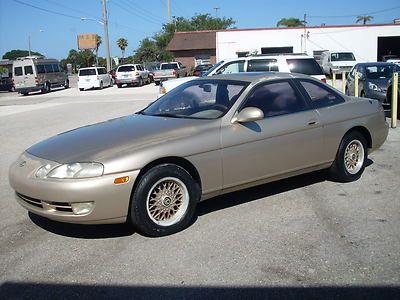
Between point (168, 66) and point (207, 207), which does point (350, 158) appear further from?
point (168, 66)

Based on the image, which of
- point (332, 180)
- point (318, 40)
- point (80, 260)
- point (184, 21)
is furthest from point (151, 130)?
point (184, 21)

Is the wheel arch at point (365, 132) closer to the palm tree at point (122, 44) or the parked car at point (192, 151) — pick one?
the parked car at point (192, 151)

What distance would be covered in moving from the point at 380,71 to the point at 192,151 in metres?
11.9

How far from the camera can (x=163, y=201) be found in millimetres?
4371

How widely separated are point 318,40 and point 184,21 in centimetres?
4039

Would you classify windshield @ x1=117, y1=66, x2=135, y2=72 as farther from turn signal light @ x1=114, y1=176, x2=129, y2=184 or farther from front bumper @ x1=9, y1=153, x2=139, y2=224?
turn signal light @ x1=114, y1=176, x2=129, y2=184

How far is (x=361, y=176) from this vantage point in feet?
20.7

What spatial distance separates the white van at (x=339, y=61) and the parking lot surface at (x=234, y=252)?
2922 cm

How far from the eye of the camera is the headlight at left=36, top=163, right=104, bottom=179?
4035 millimetres

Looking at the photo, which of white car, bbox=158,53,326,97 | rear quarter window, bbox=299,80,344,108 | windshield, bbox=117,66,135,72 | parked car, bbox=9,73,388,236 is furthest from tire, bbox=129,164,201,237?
windshield, bbox=117,66,135,72

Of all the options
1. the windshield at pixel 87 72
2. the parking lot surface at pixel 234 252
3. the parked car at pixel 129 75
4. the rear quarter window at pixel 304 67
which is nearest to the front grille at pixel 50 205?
the parking lot surface at pixel 234 252

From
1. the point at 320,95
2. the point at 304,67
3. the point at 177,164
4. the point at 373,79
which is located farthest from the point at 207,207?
the point at 373,79

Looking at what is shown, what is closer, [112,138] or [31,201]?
[31,201]

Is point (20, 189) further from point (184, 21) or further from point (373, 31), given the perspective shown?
point (184, 21)
